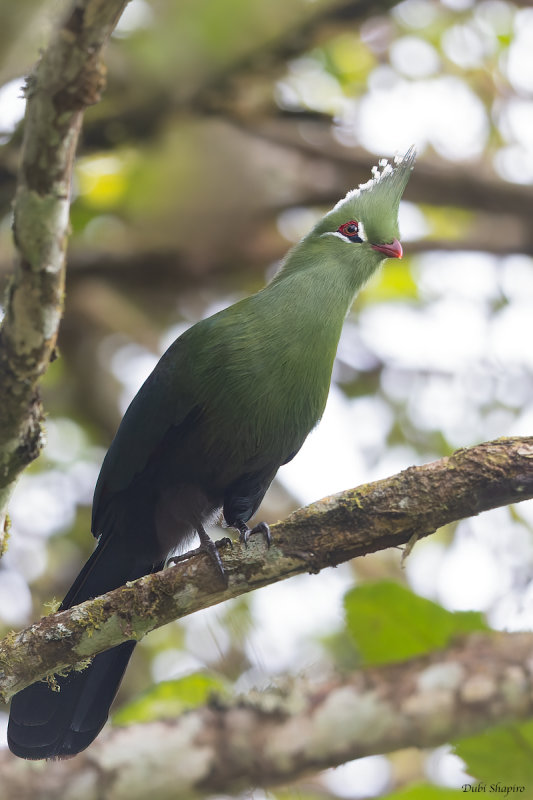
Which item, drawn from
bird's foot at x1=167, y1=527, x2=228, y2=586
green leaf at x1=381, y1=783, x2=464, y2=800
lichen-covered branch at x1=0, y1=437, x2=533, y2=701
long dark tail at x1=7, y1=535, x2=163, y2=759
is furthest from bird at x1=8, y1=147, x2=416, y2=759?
green leaf at x1=381, y1=783, x2=464, y2=800

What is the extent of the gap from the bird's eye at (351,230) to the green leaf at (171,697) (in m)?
2.00

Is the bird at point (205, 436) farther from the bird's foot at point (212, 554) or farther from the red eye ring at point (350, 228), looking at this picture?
the bird's foot at point (212, 554)

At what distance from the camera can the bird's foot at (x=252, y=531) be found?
10.0ft

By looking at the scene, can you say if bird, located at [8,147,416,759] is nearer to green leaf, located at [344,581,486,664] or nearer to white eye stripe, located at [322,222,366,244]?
white eye stripe, located at [322,222,366,244]

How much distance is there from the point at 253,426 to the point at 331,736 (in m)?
1.19

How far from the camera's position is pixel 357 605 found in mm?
3742

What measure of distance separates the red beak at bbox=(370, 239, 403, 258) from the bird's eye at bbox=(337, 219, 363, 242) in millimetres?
86

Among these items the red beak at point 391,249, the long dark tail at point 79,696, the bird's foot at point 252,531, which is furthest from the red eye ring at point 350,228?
the long dark tail at point 79,696

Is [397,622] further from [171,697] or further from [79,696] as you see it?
[79,696]

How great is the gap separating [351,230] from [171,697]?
7.10ft

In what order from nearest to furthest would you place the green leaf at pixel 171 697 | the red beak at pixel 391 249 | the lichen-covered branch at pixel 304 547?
the lichen-covered branch at pixel 304 547, the green leaf at pixel 171 697, the red beak at pixel 391 249

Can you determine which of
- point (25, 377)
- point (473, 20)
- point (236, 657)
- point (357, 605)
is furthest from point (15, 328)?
point (473, 20)

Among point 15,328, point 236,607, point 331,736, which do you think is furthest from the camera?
point 236,607

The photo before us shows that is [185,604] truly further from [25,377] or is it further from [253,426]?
[25,377]
